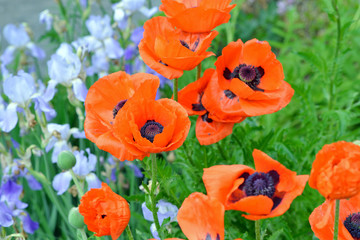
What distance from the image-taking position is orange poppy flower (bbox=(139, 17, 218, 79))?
0.70 metres

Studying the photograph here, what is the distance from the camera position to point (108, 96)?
74 cm

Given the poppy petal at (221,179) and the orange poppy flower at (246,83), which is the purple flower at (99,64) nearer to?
the orange poppy flower at (246,83)

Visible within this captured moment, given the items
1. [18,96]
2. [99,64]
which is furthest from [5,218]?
[99,64]

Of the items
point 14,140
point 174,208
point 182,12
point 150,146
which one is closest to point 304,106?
point 174,208

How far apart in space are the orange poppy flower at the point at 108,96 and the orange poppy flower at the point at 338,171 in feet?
0.94

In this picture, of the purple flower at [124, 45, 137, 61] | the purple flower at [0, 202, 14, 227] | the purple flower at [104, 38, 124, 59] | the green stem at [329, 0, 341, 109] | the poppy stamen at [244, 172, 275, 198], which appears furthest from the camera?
the purple flower at [124, 45, 137, 61]

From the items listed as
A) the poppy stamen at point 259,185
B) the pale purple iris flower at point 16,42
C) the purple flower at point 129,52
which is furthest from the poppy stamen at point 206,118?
the pale purple iris flower at point 16,42

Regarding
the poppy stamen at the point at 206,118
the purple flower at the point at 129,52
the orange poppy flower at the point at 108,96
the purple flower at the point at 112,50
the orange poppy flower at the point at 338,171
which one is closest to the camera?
the orange poppy flower at the point at 338,171

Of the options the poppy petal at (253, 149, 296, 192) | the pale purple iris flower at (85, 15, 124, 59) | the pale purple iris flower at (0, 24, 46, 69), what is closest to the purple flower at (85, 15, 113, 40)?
the pale purple iris flower at (85, 15, 124, 59)

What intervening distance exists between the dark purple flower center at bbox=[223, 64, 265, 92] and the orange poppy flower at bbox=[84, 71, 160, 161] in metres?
0.16

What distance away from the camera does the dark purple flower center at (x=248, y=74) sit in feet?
2.55

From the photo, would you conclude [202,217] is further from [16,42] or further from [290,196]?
[16,42]

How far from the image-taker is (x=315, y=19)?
2.87 metres

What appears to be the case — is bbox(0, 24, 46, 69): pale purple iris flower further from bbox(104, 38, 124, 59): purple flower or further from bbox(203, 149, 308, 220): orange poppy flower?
bbox(203, 149, 308, 220): orange poppy flower
